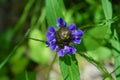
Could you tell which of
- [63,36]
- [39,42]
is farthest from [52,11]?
[39,42]

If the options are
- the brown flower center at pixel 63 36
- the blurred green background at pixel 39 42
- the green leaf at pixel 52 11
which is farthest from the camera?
the blurred green background at pixel 39 42

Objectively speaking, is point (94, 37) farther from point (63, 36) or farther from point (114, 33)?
point (63, 36)

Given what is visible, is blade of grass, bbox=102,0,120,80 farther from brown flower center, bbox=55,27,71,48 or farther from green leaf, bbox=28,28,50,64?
green leaf, bbox=28,28,50,64

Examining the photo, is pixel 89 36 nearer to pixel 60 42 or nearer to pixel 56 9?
pixel 56 9

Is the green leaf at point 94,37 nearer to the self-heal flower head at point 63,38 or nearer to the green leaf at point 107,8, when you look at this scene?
the green leaf at point 107,8

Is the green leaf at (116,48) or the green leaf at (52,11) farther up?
the green leaf at (52,11)

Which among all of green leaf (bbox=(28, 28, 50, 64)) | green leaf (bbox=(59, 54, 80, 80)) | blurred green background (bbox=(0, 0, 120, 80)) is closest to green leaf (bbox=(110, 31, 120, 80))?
green leaf (bbox=(59, 54, 80, 80))

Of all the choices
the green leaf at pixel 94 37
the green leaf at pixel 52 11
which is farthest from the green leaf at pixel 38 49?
the green leaf at pixel 52 11
